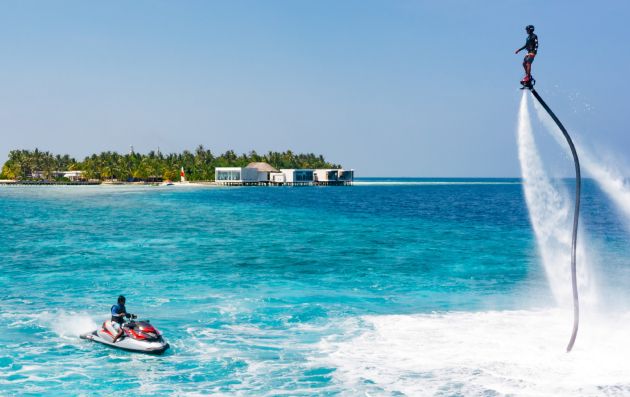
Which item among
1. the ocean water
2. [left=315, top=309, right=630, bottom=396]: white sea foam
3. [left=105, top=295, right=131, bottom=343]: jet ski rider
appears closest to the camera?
[left=315, top=309, right=630, bottom=396]: white sea foam

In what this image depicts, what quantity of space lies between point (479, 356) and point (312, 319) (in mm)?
8639

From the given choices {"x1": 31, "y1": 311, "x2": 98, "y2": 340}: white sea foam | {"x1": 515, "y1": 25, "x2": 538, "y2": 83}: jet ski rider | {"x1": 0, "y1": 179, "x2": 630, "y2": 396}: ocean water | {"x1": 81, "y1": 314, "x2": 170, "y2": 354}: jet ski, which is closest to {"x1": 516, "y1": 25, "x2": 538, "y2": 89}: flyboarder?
{"x1": 515, "y1": 25, "x2": 538, "y2": 83}: jet ski rider

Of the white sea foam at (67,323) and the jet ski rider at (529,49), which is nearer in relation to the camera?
the jet ski rider at (529,49)

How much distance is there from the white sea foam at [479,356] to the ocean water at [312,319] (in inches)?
3.4

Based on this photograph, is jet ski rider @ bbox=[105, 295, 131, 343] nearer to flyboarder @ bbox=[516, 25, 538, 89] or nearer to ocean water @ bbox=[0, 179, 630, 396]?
ocean water @ bbox=[0, 179, 630, 396]

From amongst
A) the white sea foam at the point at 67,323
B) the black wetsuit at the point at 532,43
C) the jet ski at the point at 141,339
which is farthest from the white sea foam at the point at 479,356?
the black wetsuit at the point at 532,43

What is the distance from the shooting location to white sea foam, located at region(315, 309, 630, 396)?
1916 cm

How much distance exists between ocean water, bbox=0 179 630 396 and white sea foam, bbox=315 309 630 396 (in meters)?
0.09

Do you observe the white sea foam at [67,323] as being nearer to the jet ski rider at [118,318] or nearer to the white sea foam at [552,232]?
the jet ski rider at [118,318]

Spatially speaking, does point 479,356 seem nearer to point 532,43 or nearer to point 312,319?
point 312,319

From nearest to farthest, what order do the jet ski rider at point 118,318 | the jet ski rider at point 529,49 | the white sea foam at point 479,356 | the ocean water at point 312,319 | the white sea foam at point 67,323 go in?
the jet ski rider at point 529,49 < the white sea foam at point 479,356 < the ocean water at point 312,319 < the jet ski rider at point 118,318 < the white sea foam at point 67,323

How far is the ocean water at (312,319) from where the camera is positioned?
19828 millimetres

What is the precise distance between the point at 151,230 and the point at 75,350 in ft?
184

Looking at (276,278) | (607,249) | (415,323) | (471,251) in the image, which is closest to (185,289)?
(276,278)
